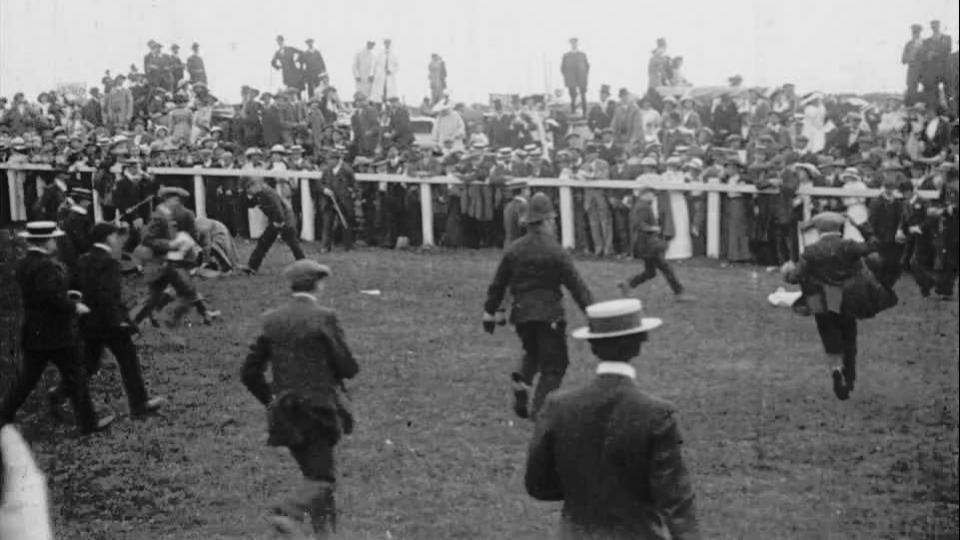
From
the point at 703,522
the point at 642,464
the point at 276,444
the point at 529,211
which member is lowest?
the point at 703,522

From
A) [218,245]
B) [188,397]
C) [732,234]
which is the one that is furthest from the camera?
[732,234]

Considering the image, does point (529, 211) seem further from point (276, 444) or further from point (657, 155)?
point (657, 155)

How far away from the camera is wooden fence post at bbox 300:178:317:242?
59.7 feet

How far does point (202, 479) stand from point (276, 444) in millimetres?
1746

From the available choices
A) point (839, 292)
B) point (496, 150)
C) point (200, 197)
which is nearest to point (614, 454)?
point (839, 292)

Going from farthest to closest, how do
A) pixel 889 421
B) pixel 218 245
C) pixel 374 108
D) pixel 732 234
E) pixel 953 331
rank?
pixel 374 108 < pixel 732 234 < pixel 218 245 < pixel 953 331 < pixel 889 421

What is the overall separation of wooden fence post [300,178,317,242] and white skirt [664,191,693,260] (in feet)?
16.6

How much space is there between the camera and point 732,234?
1655cm

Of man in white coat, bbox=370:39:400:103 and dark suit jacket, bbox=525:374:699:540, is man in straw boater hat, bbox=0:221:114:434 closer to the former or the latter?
dark suit jacket, bbox=525:374:699:540

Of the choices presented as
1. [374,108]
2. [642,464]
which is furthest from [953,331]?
[374,108]

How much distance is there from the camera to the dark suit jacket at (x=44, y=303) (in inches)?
374

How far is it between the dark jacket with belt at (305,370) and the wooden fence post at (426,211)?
9.66 m

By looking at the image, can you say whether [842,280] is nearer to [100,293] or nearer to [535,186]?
[100,293]

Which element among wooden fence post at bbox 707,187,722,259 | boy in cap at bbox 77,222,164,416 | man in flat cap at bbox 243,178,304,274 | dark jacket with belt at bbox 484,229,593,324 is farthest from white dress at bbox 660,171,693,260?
boy in cap at bbox 77,222,164,416
